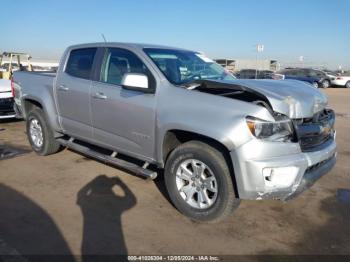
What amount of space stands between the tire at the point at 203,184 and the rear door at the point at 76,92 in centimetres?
177

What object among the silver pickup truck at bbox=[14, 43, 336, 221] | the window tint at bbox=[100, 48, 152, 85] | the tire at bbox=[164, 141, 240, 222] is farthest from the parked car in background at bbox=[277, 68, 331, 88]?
the tire at bbox=[164, 141, 240, 222]

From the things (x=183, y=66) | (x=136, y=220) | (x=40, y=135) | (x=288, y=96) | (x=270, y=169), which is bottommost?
(x=136, y=220)

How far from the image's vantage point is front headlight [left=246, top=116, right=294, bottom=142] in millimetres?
3844

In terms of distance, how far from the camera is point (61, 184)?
5.49m

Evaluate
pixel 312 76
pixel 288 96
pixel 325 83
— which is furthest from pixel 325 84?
pixel 288 96

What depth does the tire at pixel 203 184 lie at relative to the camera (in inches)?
160

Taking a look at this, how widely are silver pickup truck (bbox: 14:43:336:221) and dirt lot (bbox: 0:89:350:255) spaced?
0.34 metres

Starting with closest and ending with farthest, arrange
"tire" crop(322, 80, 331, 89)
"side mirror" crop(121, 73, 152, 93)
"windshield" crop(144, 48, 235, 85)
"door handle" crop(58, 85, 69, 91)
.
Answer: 1. "side mirror" crop(121, 73, 152, 93)
2. "windshield" crop(144, 48, 235, 85)
3. "door handle" crop(58, 85, 69, 91)
4. "tire" crop(322, 80, 331, 89)

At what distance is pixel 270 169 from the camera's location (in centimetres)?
385

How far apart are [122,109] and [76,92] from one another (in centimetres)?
114

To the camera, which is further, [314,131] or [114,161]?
[114,161]

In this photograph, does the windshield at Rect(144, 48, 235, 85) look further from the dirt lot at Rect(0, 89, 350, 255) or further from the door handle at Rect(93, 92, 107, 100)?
the dirt lot at Rect(0, 89, 350, 255)

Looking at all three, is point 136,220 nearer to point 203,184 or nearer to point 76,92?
point 203,184

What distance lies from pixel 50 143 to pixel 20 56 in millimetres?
10365
